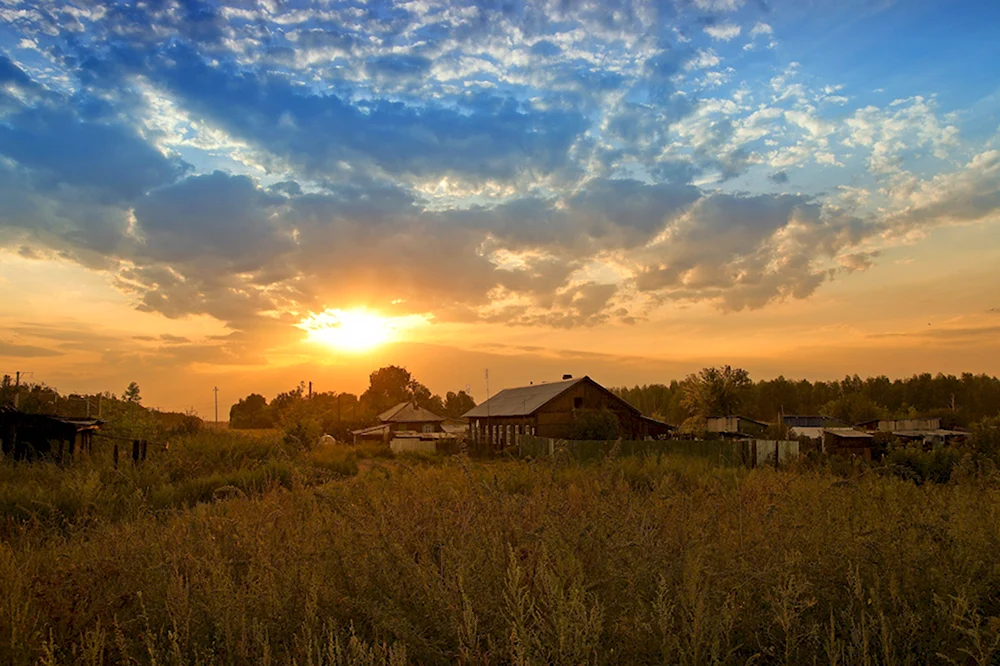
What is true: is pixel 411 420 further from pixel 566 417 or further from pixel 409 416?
pixel 566 417

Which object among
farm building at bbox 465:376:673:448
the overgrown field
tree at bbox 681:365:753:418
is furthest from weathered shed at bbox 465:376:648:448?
the overgrown field

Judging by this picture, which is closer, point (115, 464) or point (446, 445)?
point (115, 464)

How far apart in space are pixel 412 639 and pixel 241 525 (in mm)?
2944

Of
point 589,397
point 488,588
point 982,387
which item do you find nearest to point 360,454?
point 589,397

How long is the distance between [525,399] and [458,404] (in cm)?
7362

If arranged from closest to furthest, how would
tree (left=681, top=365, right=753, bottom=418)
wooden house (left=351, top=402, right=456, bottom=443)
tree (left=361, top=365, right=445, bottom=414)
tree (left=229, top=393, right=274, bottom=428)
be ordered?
tree (left=681, top=365, right=753, bottom=418), wooden house (left=351, top=402, right=456, bottom=443), tree (left=229, top=393, right=274, bottom=428), tree (left=361, top=365, right=445, bottom=414)

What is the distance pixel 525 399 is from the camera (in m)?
47.3

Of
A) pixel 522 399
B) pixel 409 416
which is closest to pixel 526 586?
pixel 522 399

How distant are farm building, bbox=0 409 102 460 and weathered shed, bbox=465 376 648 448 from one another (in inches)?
976

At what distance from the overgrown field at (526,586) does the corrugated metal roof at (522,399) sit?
35.9 meters

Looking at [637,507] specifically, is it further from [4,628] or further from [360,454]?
[360,454]

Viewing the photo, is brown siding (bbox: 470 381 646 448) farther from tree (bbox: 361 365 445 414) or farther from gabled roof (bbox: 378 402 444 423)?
tree (bbox: 361 365 445 414)

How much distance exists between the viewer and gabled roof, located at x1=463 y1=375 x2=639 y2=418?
4294 centimetres

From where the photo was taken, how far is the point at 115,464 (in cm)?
1608
